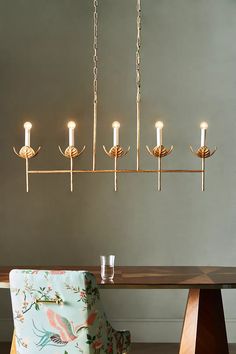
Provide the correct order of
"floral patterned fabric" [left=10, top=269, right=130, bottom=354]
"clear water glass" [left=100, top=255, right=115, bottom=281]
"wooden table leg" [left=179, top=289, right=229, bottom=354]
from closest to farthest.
Answer: "floral patterned fabric" [left=10, top=269, right=130, bottom=354]
"clear water glass" [left=100, top=255, right=115, bottom=281]
"wooden table leg" [left=179, top=289, right=229, bottom=354]

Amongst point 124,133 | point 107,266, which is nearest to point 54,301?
point 107,266

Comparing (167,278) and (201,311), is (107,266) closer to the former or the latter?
(167,278)

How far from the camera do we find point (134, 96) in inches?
206

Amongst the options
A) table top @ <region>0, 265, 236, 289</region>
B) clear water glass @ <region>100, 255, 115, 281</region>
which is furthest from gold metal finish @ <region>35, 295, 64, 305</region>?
clear water glass @ <region>100, 255, 115, 281</region>

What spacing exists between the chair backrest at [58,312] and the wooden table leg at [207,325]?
927 millimetres

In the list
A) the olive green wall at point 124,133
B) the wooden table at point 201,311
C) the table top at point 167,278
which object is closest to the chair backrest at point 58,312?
the table top at point 167,278

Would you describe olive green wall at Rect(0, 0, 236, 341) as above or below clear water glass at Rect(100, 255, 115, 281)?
above

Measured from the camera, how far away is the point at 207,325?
3912 mm

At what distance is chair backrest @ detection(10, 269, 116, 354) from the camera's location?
300 cm

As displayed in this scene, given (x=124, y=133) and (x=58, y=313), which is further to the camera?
(x=124, y=133)

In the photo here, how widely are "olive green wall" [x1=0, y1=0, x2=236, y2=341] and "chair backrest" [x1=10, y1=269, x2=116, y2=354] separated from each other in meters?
2.07

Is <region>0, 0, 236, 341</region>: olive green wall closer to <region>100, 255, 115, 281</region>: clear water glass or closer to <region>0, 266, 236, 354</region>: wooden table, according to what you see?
<region>0, 266, 236, 354</region>: wooden table

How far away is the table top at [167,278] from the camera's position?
359 centimetres

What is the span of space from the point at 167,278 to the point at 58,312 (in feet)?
2.97
